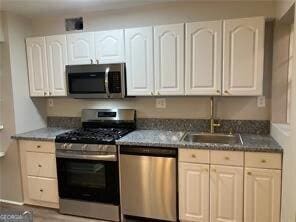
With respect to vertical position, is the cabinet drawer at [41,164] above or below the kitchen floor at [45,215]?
above

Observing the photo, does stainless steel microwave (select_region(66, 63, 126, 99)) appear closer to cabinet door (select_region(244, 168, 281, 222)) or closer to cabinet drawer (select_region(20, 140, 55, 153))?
cabinet drawer (select_region(20, 140, 55, 153))

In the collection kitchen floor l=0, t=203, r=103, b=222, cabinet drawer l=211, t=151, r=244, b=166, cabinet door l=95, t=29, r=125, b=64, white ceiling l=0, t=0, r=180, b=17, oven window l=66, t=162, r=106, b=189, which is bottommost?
kitchen floor l=0, t=203, r=103, b=222

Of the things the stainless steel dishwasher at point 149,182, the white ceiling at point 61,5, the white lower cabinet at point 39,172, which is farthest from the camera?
the white lower cabinet at point 39,172

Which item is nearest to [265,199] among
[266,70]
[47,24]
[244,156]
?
[244,156]

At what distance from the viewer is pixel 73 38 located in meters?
2.96

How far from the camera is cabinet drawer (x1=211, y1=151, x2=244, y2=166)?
2258 mm

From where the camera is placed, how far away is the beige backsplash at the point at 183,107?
108 inches

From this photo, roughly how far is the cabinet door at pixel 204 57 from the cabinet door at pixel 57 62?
60.3 inches

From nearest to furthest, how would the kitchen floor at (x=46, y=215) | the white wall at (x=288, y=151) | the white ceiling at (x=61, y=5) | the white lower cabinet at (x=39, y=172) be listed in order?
1. the white wall at (x=288, y=151)
2. the white ceiling at (x=61, y=5)
3. the kitchen floor at (x=46, y=215)
4. the white lower cabinet at (x=39, y=172)

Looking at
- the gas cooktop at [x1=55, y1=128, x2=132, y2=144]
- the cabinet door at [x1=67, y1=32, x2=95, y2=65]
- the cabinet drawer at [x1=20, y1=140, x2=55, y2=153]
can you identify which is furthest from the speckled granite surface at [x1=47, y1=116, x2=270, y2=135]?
the cabinet door at [x1=67, y1=32, x2=95, y2=65]

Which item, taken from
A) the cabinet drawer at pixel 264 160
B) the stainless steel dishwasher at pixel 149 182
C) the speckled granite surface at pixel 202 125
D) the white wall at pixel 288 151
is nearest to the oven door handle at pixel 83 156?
the stainless steel dishwasher at pixel 149 182

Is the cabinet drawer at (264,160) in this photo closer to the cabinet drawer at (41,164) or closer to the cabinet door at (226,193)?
the cabinet door at (226,193)

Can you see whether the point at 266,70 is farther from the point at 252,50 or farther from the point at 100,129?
the point at 100,129

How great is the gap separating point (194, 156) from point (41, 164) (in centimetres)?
186
